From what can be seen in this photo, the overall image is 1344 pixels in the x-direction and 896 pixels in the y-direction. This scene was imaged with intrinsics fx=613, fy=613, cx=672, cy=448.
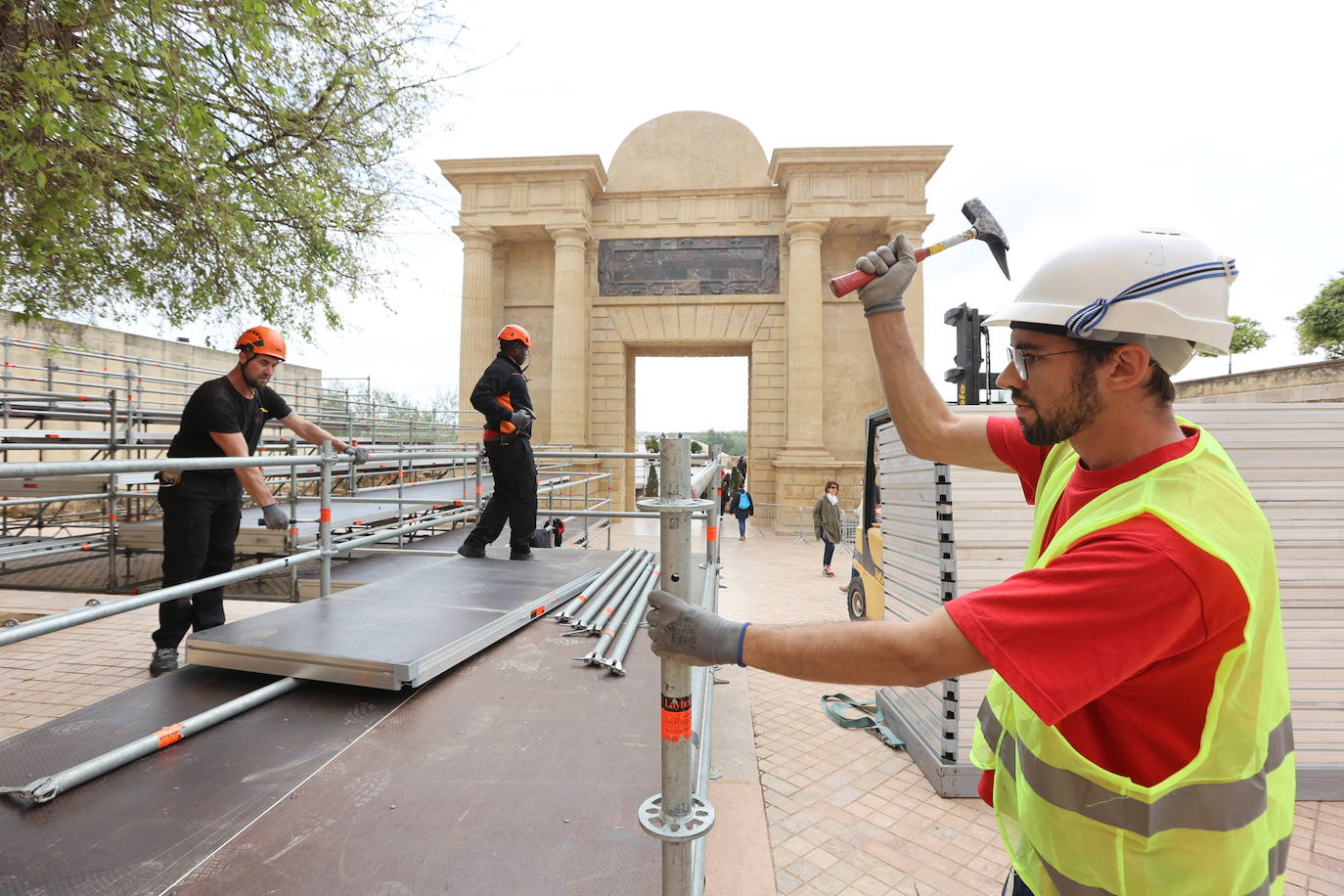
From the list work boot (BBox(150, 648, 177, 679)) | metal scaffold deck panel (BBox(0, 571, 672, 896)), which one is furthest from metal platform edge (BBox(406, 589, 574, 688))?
work boot (BBox(150, 648, 177, 679))

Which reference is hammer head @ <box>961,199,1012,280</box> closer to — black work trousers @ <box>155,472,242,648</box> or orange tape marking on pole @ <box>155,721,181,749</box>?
orange tape marking on pole @ <box>155,721,181,749</box>

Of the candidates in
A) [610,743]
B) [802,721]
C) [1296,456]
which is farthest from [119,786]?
[1296,456]

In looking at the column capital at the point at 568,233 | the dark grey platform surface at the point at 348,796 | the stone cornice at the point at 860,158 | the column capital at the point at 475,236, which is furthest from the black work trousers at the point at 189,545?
the stone cornice at the point at 860,158

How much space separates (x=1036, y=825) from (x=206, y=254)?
6.70 meters

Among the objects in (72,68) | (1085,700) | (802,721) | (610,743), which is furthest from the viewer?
(802,721)

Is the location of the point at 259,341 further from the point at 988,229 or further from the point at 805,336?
the point at 805,336

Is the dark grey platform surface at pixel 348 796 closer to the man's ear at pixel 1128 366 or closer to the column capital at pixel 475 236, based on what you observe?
the man's ear at pixel 1128 366

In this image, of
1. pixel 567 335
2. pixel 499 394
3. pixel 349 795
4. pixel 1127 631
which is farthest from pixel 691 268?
pixel 1127 631

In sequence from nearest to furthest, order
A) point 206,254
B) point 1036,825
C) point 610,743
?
point 1036,825
point 610,743
point 206,254

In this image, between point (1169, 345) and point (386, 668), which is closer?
point (1169, 345)

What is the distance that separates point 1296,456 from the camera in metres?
3.70

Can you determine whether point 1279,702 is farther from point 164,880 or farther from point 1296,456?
point 1296,456

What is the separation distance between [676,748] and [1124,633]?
2.89 feet

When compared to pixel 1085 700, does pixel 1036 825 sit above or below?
below
